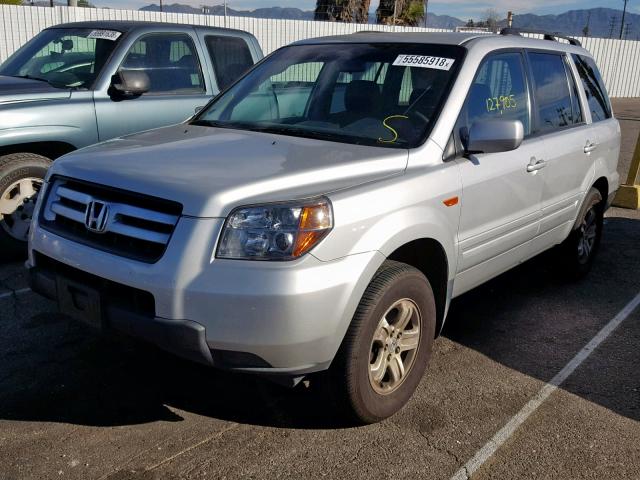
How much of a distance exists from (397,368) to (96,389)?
62.6 inches

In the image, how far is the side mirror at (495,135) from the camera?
140 inches

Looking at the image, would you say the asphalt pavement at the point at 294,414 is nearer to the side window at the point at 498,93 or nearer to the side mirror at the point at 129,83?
the side window at the point at 498,93

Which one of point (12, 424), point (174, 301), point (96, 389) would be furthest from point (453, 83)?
point (12, 424)

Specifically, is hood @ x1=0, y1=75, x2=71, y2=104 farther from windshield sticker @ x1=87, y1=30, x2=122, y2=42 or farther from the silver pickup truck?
windshield sticker @ x1=87, y1=30, x2=122, y2=42

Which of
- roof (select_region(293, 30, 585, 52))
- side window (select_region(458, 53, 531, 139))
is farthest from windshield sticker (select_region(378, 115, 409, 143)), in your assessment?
roof (select_region(293, 30, 585, 52))

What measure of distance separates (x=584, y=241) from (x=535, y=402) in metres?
2.34

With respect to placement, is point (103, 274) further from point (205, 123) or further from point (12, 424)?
point (205, 123)

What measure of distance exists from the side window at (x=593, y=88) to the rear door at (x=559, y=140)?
237 millimetres

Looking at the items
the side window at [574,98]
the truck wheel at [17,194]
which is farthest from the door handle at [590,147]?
the truck wheel at [17,194]

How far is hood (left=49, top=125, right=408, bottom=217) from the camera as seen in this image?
2.88 metres

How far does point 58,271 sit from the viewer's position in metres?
3.30

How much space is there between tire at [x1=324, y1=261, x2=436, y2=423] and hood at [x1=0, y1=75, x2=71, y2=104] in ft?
11.6

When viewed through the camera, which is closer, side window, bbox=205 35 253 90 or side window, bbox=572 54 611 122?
side window, bbox=572 54 611 122

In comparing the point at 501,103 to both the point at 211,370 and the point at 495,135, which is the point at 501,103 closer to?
the point at 495,135
